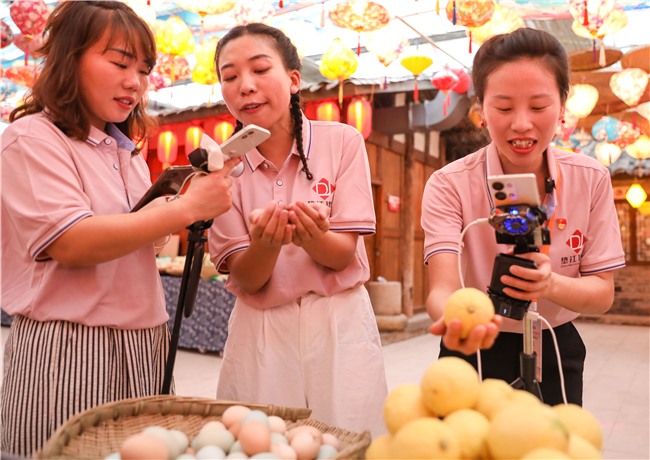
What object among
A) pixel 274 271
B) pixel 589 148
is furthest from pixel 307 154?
pixel 589 148

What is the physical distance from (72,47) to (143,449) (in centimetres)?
82

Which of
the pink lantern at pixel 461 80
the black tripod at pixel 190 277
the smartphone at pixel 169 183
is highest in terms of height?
the pink lantern at pixel 461 80

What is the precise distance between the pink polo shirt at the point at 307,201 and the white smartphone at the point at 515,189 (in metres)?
0.49

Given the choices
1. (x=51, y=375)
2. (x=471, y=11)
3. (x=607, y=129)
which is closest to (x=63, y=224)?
(x=51, y=375)

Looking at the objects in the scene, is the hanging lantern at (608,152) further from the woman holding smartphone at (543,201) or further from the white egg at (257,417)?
the white egg at (257,417)

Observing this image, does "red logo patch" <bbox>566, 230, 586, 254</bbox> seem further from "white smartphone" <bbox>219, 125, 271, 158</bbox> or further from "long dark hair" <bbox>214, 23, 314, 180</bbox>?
"white smartphone" <bbox>219, 125, 271, 158</bbox>

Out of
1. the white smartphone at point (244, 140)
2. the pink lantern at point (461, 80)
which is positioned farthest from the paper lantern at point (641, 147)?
the white smartphone at point (244, 140)

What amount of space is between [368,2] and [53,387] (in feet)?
12.5

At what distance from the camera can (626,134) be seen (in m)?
6.47

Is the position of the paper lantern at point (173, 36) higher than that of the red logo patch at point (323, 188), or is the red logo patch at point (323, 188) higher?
the paper lantern at point (173, 36)

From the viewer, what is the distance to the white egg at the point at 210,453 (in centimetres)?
75

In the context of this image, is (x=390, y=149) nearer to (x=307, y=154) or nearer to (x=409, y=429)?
(x=307, y=154)

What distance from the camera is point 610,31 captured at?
4.17 meters

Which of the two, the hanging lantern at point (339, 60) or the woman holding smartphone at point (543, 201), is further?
the hanging lantern at point (339, 60)
